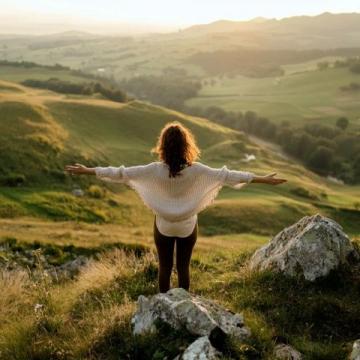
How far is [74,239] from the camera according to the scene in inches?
989

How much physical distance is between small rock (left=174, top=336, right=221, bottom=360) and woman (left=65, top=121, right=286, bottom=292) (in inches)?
81.9

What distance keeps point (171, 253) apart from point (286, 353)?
8.12ft

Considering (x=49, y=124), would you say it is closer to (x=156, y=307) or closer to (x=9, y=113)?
(x=9, y=113)

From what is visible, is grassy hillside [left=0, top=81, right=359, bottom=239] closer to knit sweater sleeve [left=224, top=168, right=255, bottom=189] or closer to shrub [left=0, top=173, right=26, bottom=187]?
shrub [left=0, top=173, right=26, bottom=187]

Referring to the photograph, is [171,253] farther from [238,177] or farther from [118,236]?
[118,236]

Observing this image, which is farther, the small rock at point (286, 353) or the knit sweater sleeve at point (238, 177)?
the knit sweater sleeve at point (238, 177)

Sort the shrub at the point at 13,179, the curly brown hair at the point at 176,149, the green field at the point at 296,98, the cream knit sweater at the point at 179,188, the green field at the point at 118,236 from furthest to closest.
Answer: the green field at the point at 296,98 < the shrub at the point at 13,179 < the cream knit sweater at the point at 179,188 < the curly brown hair at the point at 176,149 < the green field at the point at 118,236

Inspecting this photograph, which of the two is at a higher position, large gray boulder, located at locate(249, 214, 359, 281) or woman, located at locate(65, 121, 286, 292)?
woman, located at locate(65, 121, 286, 292)

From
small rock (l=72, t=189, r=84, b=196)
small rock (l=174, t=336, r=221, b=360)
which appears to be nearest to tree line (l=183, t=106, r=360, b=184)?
small rock (l=72, t=189, r=84, b=196)

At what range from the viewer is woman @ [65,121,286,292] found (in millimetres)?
7551

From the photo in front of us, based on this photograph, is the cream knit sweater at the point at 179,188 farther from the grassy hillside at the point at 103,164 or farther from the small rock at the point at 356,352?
the grassy hillside at the point at 103,164

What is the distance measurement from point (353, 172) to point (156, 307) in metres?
104

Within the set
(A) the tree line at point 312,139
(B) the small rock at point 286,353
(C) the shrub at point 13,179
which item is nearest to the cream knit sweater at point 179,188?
(B) the small rock at point 286,353

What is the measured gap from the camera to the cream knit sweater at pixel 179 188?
771 centimetres
